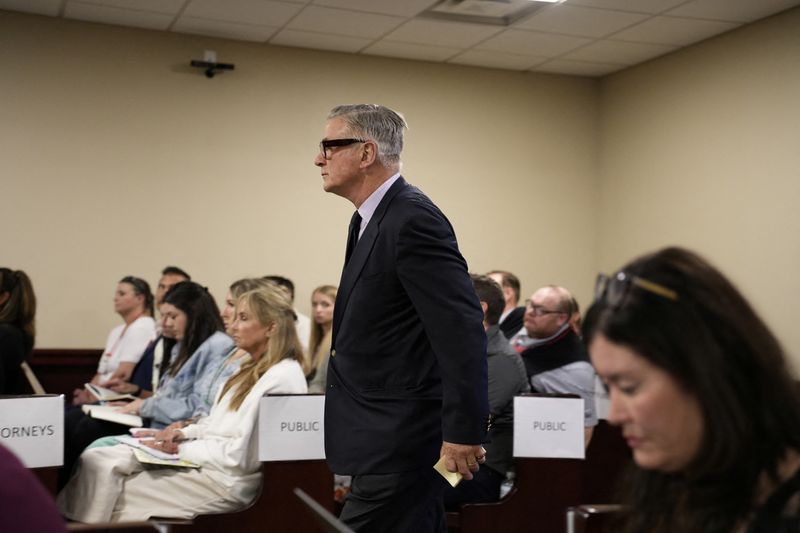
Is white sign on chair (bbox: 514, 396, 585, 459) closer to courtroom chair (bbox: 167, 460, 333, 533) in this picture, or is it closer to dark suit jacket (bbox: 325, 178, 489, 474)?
courtroom chair (bbox: 167, 460, 333, 533)

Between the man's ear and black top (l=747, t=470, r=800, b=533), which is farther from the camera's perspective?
the man's ear

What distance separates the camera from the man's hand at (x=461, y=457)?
2254 mm

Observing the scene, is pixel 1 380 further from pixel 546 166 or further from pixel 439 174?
pixel 546 166

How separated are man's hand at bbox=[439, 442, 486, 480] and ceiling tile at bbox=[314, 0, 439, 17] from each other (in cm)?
430

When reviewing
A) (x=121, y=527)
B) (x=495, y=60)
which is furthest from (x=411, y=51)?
(x=121, y=527)

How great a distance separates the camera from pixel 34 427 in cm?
316

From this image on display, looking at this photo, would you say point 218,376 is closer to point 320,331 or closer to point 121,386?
point 320,331

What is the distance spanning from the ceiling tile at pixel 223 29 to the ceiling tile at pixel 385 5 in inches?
30.9

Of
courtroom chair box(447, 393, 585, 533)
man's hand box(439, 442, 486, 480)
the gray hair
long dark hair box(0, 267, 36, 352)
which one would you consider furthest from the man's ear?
long dark hair box(0, 267, 36, 352)

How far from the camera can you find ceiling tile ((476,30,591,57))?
6.80 m

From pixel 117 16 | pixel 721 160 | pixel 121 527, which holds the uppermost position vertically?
pixel 117 16

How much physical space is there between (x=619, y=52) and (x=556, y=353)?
11.7ft

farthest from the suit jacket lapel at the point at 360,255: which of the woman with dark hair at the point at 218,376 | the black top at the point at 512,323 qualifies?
the black top at the point at 512,323

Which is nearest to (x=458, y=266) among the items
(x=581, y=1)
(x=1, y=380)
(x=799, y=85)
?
(x=1, y=380)
